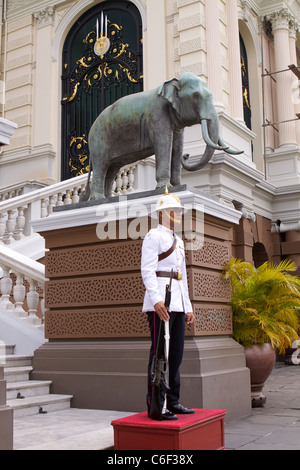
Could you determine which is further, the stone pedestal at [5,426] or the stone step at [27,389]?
the stone step at [27,389]

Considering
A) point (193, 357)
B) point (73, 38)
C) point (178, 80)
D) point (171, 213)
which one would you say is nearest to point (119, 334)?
point (193, 357)

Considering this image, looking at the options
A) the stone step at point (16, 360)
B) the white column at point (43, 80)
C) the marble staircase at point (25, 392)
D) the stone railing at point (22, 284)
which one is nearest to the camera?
the marble staircase at point (25, 392)

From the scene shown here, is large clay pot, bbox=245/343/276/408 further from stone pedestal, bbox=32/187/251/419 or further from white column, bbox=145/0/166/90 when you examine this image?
white column, bbox=145/0/166/90

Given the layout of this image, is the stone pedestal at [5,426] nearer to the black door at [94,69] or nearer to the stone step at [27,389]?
the stone step at [27,389]

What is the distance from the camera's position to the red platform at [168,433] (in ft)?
14.3

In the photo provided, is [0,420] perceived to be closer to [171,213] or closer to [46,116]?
[171,213]

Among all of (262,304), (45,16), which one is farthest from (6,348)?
(45,16)

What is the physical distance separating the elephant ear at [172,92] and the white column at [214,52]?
7143mm

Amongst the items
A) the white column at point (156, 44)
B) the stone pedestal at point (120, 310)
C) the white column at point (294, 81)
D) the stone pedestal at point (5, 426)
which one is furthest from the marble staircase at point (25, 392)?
the white column at point (294, 81)

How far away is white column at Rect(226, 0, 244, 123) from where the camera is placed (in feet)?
49.4

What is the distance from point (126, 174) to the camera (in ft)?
43.4

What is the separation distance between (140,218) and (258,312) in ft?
6.71

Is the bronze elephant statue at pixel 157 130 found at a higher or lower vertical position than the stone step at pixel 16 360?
higher

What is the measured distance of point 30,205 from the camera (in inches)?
470
